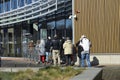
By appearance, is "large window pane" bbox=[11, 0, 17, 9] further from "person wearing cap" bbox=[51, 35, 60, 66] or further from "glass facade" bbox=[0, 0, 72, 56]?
"person wearing cap" bbox=[51, 35, 60, 66]

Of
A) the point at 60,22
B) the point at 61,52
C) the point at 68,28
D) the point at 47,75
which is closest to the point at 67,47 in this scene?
the point at 61,52

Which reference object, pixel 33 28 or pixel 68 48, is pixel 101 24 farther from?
pixel 33 28

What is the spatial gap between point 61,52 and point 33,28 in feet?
24.3

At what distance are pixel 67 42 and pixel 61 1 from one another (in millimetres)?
4788

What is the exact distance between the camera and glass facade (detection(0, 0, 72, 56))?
27.1 metres

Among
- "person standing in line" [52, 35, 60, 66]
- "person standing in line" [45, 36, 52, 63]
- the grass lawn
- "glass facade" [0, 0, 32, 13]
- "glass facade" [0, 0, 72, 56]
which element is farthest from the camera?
"glass facade" [0, 0, 32, 13]

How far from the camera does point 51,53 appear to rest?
2503 centimetres

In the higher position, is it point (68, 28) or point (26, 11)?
point (26, 11)

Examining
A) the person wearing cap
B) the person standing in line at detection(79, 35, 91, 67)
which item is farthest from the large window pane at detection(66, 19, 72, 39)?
the person standing in line at detection(79, 35, 91, 67)

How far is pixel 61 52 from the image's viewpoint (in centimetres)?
2464

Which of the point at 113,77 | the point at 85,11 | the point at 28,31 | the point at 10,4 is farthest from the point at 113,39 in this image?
the point at 10,4

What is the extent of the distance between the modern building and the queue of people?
1.13 metres

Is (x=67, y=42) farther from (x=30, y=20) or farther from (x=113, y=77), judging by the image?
(x=30, y=20)

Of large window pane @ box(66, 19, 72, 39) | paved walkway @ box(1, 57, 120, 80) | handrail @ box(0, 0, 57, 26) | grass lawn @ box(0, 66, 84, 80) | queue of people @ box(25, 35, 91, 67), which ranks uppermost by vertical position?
handrail @ box(0, 0, 57, 26)
